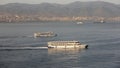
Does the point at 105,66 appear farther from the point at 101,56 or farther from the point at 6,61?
the point at 6,61

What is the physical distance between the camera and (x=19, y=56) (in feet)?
149

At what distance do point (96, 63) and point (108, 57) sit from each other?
5.45 meters

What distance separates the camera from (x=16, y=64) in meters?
39.2

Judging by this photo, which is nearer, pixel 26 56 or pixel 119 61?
pixel 119 61

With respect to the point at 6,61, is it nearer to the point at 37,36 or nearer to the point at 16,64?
the point at 16,64

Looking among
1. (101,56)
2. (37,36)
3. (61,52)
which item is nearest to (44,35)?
(37,36)

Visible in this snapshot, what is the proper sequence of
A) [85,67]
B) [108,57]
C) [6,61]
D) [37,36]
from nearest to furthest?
1. [85,67]
2. [6,61]
3. [108,57]
4. [37,36]

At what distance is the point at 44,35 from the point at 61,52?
114 feet

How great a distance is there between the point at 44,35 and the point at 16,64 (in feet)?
149

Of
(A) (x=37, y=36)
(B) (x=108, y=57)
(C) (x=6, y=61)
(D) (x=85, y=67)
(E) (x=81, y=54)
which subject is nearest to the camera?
(D) (x=85, y=67)

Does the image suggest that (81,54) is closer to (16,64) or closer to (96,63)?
(96,63)

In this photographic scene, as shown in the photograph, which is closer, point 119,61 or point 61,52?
point 119,61

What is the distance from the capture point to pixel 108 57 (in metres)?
45.0

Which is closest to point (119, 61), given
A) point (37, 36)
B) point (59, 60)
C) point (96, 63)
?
point (96, 63)
